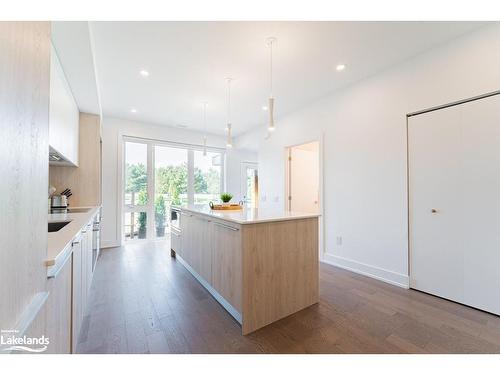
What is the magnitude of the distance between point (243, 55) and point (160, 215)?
4.10 m

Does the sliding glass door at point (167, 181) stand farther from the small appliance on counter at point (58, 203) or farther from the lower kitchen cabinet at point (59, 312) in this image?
the lower kitchen cabinet at point (59, 312)

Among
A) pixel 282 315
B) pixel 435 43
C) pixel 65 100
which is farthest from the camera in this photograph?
pixel 65 100

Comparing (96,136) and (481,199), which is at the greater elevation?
(96,136)

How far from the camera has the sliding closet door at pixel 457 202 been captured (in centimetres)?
204

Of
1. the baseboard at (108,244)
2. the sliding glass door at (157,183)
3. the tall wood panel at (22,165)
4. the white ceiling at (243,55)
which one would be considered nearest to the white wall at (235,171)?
the sliding glass door at (157,183)

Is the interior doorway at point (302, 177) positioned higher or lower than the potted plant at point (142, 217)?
higher

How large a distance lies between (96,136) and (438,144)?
4.92 meters

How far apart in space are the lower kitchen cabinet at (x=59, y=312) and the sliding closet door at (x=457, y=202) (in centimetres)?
330

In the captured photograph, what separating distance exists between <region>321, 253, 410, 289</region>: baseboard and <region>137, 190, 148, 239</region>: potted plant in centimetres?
400

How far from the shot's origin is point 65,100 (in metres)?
2.47

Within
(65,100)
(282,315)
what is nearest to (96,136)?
(65,100)

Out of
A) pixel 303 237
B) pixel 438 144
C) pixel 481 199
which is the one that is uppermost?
pixel 438 144

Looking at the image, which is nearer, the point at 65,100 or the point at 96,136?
the point at 65,100
